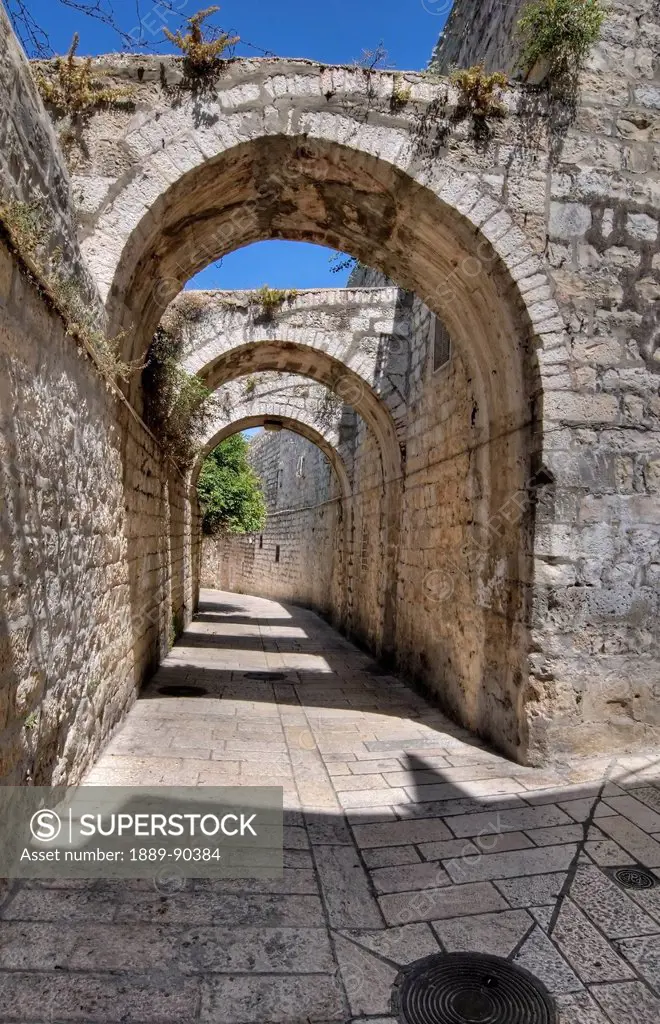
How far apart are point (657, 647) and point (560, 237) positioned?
2784 mm

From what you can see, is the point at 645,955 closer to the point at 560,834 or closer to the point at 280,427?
the point at 560,834

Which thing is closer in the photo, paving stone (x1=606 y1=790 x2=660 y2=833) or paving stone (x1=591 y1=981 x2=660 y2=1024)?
paving stone (x1=591 y1=981 x2=660 y2=1024)

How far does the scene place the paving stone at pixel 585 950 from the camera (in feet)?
6.75

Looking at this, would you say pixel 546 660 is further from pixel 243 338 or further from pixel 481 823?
pixel 243 338

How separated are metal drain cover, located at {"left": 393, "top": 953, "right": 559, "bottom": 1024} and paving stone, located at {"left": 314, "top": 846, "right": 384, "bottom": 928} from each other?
31cm

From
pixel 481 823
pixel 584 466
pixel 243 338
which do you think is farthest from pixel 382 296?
pixel 481 823

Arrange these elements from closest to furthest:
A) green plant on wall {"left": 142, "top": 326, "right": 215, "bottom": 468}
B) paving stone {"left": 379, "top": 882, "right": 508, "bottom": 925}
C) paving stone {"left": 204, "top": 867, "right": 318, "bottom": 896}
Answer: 1. paving stone {"left": 379, "top": 882, "right": 508, "bottom": 925}
2. paving stone {"left": 204, "top": 867, "right": 318, "bottom": 896}
3. green plant on wall {"left": 142, "top": 326, "right": 215, "bottom": 468}

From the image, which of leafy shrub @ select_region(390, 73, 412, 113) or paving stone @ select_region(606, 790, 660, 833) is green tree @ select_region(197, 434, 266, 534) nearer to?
leafy shrub @ select_region(390, 73, 412, 113)

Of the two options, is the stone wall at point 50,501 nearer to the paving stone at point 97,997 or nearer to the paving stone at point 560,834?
the paving stone at point 97,997

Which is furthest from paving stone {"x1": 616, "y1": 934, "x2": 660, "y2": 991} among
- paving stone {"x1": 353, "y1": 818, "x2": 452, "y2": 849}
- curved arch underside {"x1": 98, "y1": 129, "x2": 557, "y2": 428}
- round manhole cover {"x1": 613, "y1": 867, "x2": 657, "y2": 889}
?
curved arch underside {"x1": 98, "y1": 129, "x2": 557, "y2": 428}

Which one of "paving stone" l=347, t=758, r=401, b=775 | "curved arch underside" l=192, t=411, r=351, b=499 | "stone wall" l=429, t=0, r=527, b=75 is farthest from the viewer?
"curved arch underside" l=192, t=411, r=351, b=499

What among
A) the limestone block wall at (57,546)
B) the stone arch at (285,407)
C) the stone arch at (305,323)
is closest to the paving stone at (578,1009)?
the limestone block wall at (57,546)

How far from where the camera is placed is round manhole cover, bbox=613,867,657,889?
2596 mm

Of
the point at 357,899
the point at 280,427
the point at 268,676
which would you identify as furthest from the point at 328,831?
the point at 280,427
